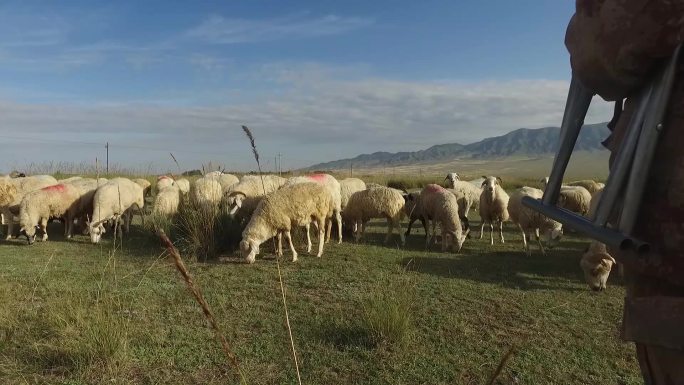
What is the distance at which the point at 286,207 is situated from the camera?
33.0ft

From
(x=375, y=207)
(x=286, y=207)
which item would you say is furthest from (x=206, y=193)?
(x=375, y=207)

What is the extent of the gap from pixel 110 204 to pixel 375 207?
23.3ft

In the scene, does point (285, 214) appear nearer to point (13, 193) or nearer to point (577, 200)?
point (577, 200)

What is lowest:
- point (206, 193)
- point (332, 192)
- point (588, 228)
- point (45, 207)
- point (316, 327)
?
point (316, 327)

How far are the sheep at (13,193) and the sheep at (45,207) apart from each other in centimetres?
48

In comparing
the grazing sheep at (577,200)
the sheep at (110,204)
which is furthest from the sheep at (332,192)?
the grazing sheep at (577,200)

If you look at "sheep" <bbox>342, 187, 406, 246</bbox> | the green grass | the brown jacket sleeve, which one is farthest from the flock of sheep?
the brown jacket sleeve

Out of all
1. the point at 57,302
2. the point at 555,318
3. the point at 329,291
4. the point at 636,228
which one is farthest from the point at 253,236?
the point at 636,228

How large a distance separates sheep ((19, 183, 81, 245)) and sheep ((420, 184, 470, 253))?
9.49 meters

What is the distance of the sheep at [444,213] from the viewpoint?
1135cm

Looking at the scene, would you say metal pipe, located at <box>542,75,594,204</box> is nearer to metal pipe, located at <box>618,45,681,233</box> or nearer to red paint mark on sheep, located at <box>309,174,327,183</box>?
metal pipe, located at <box>618,45,681,233</box>

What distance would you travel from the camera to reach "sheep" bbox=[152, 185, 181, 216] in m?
12.5

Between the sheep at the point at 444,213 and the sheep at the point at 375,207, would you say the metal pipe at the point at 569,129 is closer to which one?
the sheep at the point at 444,213

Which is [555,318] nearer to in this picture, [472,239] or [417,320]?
[417,320]
